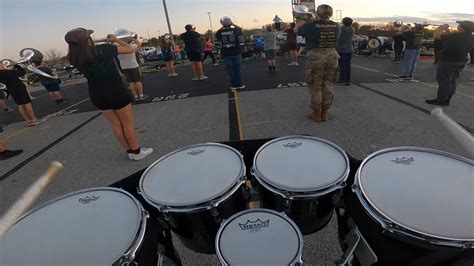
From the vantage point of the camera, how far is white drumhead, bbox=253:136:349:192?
1611mm

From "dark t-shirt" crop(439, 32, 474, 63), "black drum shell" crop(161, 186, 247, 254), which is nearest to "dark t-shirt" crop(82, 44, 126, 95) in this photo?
"black drum shell" crop(161, 186, 247, 254)

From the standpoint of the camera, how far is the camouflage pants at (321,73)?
434 centimetres

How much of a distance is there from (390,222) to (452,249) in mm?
267

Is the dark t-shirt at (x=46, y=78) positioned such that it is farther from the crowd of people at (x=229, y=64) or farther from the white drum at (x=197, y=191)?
the white drum at (x=197, y=191)

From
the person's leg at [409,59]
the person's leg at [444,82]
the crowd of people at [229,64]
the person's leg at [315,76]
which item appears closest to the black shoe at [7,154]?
the crowd of people at [229,64]

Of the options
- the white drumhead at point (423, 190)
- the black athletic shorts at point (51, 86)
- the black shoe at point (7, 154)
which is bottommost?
the black shoe at point (7, 154)

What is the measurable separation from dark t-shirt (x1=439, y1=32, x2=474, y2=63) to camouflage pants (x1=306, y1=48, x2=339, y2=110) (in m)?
2.69

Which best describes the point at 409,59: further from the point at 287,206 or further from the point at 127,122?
the point at 287,206

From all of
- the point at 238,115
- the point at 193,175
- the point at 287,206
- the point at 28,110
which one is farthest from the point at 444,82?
the point at 28,110

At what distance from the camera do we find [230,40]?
275 inches

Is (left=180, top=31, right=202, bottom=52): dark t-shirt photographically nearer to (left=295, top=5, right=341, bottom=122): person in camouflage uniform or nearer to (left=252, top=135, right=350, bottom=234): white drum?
(left=295, top=5, right=341, bottom=122): person in camouflage uniform

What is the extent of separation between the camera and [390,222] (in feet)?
4.23

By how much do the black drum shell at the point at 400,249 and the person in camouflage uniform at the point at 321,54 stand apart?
322 cm

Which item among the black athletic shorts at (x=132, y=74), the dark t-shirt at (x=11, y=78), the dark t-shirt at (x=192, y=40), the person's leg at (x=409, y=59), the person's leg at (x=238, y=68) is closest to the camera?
the dark t-shirt at (x=11, y=78)
